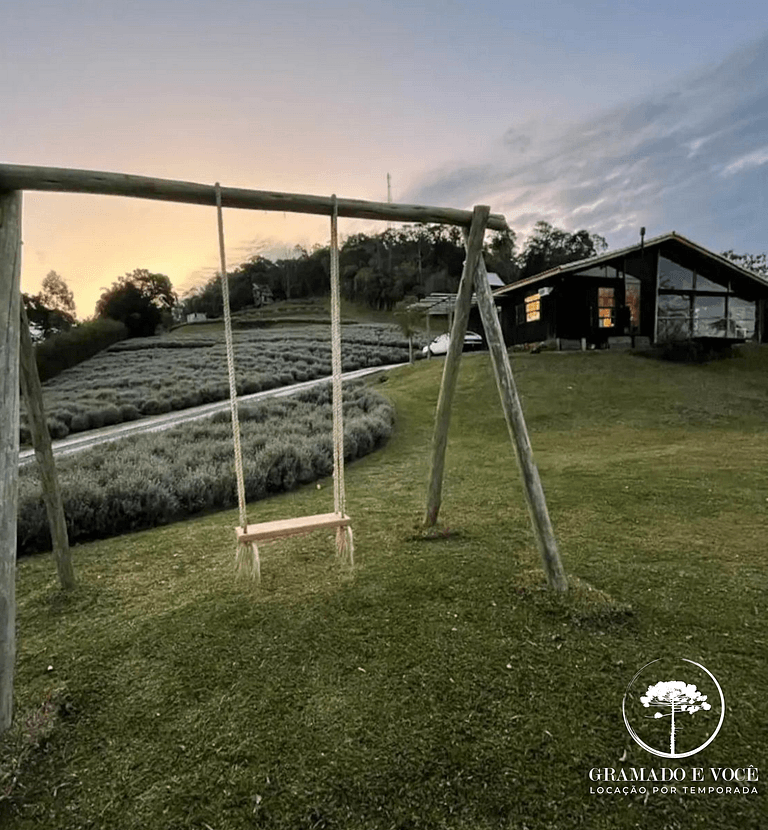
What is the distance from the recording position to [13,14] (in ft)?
15.2

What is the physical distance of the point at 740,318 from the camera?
19.9 metres

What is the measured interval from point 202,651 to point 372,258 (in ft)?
164

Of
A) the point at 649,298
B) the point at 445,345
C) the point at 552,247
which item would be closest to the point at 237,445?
the point at 649,298

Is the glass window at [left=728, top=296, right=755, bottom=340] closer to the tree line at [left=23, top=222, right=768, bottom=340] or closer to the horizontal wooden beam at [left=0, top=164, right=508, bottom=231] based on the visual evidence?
the tree line at [left=23, top=222, right=768, bottom=340]

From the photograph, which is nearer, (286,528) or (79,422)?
(286,528)

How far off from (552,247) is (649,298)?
1332 inches

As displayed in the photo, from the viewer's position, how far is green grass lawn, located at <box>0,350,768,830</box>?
184 centimetres

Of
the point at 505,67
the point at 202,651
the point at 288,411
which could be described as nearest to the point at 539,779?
the point at 202,651

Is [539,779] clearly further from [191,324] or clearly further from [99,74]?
[191,324]

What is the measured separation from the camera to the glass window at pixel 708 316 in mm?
19234

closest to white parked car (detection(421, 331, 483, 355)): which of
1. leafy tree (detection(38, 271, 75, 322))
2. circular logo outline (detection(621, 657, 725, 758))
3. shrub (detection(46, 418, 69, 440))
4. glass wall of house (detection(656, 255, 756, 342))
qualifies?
glass wall of house (detection(656, 255, 756, 342))

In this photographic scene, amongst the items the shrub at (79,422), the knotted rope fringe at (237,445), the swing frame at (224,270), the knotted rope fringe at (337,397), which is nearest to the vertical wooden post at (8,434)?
the swing frame at (224,270)

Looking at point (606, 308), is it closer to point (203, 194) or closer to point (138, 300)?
point (203, 194)

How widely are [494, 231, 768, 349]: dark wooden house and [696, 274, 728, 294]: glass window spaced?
0.09 ft
